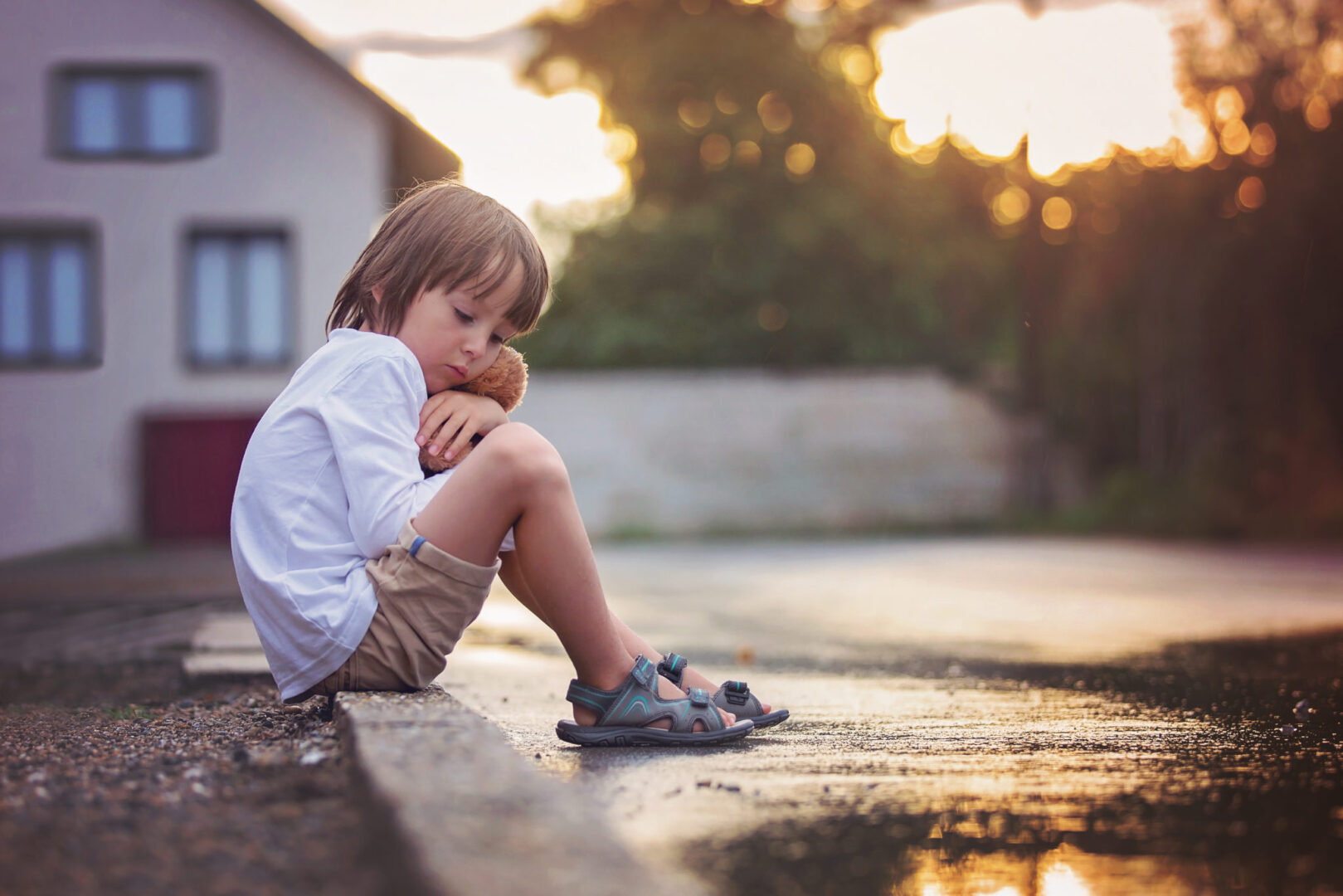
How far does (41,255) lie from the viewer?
12.4 metres

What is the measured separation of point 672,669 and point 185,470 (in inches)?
440

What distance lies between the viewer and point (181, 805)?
1893mm

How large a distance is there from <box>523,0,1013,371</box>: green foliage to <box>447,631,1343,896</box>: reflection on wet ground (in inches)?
757

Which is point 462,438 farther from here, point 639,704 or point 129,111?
point 129,111

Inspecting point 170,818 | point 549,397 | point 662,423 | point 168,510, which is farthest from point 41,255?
point 170,818

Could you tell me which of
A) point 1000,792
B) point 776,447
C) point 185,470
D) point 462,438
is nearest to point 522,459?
point 462,438

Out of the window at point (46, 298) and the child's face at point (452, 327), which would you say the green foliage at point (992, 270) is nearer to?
the window at point (46, 298)

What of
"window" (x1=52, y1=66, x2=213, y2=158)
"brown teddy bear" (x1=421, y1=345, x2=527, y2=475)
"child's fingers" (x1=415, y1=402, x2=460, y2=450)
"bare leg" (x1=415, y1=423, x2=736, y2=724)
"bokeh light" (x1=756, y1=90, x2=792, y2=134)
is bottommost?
"bare leg" (x1=415, y1=423, x2=736, y2=724)

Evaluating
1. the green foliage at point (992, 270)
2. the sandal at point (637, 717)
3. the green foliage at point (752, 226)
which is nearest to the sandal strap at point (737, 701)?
the sandal at point (637, 717)

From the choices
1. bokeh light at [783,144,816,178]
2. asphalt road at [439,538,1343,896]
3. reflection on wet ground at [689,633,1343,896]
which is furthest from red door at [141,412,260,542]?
bokeh light at [783,144,816,178]

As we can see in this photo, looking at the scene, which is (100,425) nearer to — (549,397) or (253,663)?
(549,397)

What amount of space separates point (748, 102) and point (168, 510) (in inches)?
534

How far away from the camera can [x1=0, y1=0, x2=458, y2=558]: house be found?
40.5ft

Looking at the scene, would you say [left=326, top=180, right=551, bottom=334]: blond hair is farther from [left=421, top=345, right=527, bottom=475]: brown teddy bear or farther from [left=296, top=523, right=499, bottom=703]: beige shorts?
[left=296, top=523, right=499, bottom=703]: beige shorts
